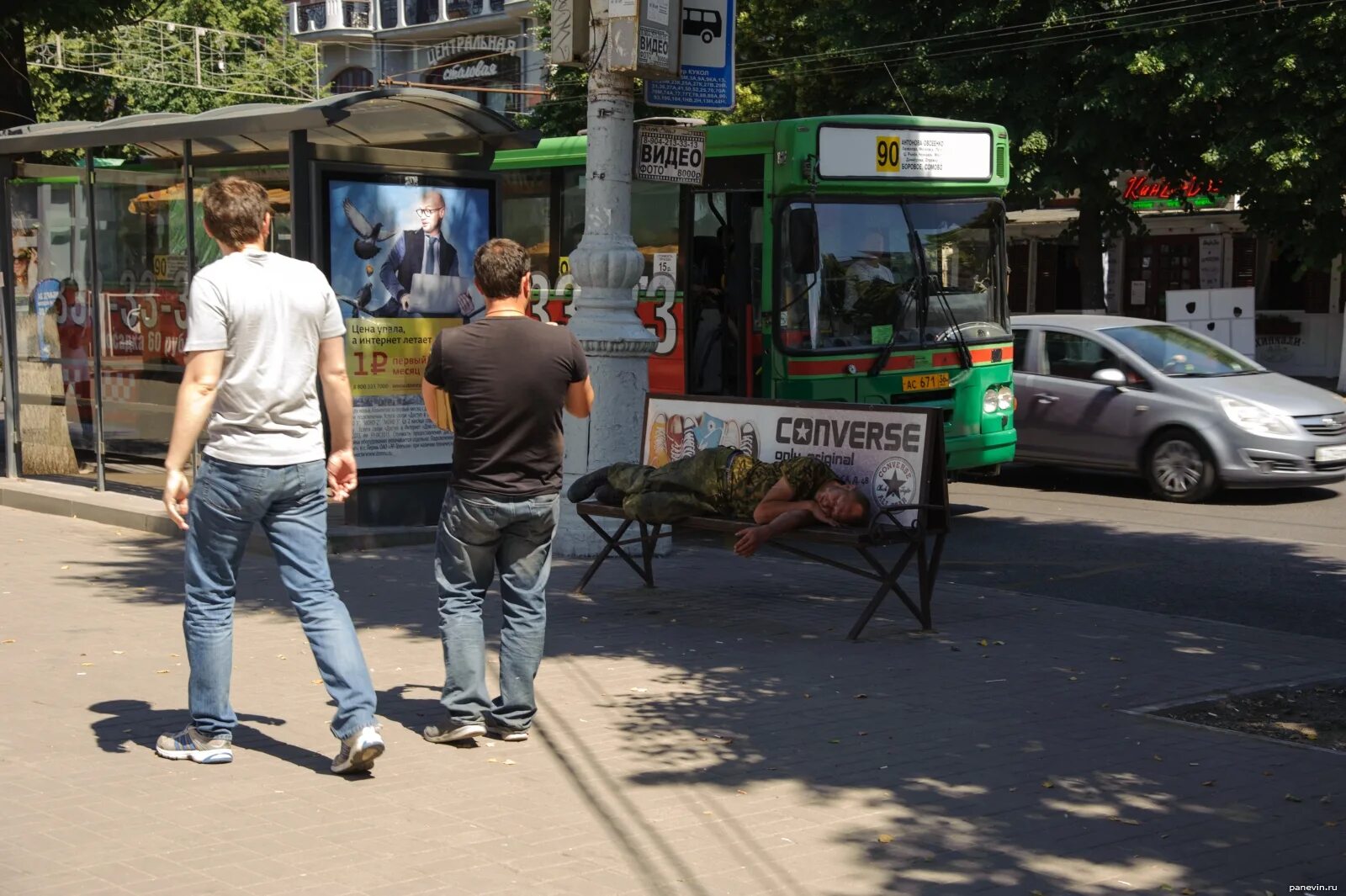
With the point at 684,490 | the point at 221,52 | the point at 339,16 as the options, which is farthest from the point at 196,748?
the point at 339,16

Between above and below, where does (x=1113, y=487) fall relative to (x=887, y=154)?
below

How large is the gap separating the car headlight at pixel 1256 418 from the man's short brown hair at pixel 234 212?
10.2 meters

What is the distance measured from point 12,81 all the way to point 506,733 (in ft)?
41.8

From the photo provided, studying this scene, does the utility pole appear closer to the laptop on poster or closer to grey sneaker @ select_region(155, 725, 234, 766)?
the laptop on poster

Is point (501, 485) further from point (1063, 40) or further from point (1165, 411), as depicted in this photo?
point (1063, 40)

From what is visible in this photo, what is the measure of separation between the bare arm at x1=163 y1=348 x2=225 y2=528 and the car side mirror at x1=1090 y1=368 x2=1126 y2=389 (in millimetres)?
10513

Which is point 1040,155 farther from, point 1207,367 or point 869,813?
point 869,813

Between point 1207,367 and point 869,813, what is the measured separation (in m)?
10.4

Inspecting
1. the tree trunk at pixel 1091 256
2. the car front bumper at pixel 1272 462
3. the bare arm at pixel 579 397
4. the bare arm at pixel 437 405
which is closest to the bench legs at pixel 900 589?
the bare arm at pixel 579 397

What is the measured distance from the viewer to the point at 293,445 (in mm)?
5586

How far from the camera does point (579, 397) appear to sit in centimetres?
623

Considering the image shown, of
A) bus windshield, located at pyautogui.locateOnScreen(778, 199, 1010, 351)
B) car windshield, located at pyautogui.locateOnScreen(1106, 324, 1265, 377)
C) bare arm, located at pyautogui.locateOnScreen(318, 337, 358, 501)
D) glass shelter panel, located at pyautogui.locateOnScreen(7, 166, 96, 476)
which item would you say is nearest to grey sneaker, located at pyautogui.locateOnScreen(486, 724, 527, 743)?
bare arm, located at pyautogui.locateOnScreen(318, 337, 358, 501)

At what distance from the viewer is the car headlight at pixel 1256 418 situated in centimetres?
1371

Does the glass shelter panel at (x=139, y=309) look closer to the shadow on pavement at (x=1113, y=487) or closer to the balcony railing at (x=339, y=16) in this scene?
the shadow on pavement at (x=1113, y=487)
